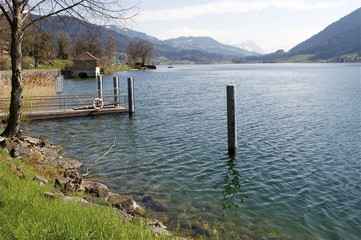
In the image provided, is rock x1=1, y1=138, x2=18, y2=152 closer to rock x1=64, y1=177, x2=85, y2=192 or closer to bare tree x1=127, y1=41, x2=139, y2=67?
rock x1=64, y1=177, x2=85, y2=192

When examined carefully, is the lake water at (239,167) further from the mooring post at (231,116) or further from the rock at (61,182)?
the rock at (61,182)

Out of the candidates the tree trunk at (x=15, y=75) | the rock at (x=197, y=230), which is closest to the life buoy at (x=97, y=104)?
the tree trunk at (x=15, y=75)

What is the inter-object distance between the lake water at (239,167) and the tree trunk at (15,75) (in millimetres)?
3183

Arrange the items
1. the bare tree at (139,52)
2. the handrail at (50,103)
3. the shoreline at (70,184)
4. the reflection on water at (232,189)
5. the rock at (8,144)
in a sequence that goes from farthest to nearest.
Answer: the bare tree at (139,52) → the handrail at (50,103) → the rock at (8,144) → the reflection on water at (232,189) → the shoreline at (70,184)

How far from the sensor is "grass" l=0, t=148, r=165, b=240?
17.8 ft

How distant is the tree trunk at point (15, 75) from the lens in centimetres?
1271

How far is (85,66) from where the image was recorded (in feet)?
311

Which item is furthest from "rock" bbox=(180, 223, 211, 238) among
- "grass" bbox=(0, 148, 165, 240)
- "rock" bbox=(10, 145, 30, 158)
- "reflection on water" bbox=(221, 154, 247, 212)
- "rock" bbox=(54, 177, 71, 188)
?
"rock" bbox=(10, 145, 30, 158)

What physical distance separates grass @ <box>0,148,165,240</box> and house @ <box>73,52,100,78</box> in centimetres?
9140

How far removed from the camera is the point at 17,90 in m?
13.5

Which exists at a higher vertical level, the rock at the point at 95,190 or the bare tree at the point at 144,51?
the bare tree at the point at 144,51

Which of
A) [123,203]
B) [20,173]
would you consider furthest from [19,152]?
[123,203]

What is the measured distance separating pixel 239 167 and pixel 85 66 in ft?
284

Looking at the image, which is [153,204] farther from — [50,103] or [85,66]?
[85,66]
